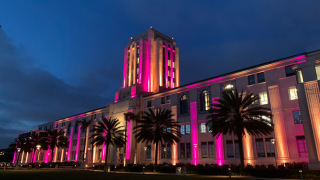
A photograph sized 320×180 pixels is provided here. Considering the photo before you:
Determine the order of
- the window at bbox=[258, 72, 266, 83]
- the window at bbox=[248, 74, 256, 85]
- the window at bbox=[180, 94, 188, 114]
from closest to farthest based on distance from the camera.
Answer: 1. the window at bbox=[258, 72, 266, 83]
2. the window at bbox=[248, 74, 256, 85]
3. the window at bbox=[180, 94, 188, 114]

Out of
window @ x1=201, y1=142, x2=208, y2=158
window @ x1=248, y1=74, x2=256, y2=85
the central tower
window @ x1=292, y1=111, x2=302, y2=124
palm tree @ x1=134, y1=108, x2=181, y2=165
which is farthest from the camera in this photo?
the central tower

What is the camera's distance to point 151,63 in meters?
66.3

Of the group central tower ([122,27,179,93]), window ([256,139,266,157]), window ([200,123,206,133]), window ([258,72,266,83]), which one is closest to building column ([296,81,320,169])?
window ([256,139,266,157])

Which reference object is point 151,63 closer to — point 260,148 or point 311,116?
point 260,148

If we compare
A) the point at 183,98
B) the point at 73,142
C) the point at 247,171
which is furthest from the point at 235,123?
the point at 73,142

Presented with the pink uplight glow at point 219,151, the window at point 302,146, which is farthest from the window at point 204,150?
the window at point 302,146

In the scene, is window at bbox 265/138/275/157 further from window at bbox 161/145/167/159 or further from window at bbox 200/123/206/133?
window at bbox 161/145/167/159

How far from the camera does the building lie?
25.8 meters

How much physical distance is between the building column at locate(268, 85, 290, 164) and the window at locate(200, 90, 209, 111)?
1188cm

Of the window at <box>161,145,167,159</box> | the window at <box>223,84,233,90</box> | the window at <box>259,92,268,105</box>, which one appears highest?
the window at <box>223,84,233,90</box>

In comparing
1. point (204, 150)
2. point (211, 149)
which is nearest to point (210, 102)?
point (211, 149)

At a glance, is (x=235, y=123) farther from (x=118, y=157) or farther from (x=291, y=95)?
(x=118, y=157)

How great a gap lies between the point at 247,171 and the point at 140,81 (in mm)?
44246

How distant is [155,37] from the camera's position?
7106 cm
